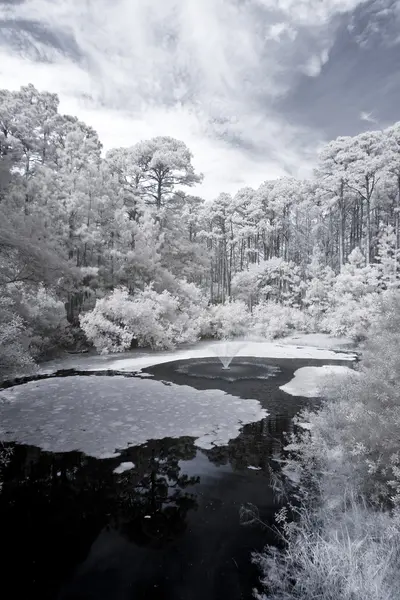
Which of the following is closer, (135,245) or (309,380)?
(309,380)

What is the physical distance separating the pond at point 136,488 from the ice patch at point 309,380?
523mm

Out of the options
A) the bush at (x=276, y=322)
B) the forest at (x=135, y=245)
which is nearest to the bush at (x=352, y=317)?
the forest at (x=135, y=245)

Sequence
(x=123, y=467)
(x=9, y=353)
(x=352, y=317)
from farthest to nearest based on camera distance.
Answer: (x=352, y=317) < (x=9, y=353) < (x=123, y=467)

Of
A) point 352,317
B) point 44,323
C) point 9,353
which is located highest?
point 352,317

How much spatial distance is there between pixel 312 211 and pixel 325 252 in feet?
15.5

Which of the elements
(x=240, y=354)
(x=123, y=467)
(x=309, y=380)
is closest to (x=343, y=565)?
(x=123, y=467)

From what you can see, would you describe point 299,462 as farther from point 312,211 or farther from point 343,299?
point 312,211

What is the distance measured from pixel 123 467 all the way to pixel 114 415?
2.30 meters

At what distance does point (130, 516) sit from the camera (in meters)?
4.27

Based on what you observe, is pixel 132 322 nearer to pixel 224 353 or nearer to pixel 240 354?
pixel 224 353

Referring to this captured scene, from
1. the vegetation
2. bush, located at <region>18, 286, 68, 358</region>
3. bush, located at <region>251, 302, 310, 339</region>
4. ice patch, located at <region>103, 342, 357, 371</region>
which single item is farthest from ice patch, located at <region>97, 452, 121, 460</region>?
bush, located at <region>251, 302, 310, 339</region>

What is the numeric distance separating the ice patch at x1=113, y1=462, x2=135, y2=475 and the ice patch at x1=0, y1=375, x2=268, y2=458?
0.36 metres

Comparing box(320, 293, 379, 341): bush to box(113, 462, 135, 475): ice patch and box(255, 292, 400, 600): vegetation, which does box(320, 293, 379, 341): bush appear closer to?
box(255, 292, 400, 600): vegetation

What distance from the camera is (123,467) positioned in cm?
541
